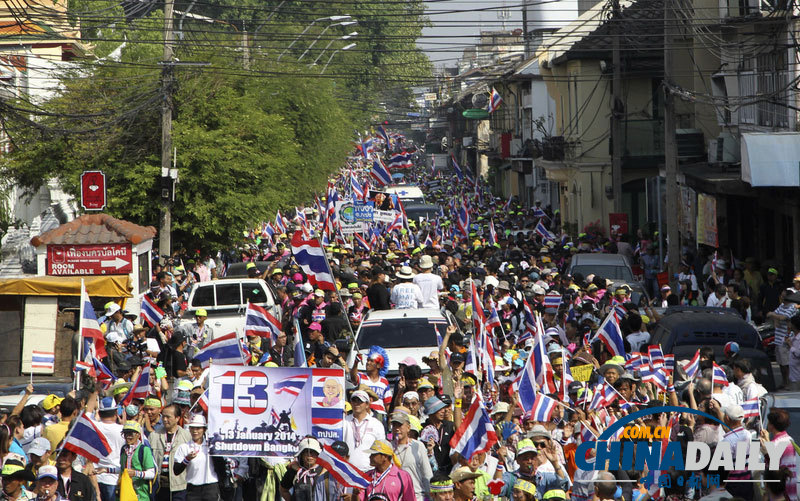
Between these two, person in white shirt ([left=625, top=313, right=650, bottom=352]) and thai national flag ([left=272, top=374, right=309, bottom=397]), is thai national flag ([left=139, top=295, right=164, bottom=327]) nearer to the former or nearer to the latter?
person in white shirt ([left=625, top=313, right=650, bottom=352])

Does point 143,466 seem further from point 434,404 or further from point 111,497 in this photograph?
point 434,404

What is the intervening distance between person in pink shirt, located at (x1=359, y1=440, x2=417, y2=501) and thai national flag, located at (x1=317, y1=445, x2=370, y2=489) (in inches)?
7.6

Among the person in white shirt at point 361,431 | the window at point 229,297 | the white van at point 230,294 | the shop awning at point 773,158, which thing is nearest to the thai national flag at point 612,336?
the person in white shirt at point 361,431

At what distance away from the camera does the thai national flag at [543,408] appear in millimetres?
10344

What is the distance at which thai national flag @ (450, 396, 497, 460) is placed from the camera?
962 cm

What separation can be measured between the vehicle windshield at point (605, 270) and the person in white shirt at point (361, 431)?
14.2 meters

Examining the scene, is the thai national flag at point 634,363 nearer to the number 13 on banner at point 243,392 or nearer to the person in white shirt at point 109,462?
the number 13 on banner at point 243,392

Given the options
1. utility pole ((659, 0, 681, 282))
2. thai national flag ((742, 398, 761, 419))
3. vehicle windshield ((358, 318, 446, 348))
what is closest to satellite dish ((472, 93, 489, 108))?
utility pole ((659, 0, 681, 282))

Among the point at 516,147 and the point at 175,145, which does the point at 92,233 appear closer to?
the point at 175,145

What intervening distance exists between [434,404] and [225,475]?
1.90 m

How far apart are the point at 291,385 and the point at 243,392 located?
0.41m

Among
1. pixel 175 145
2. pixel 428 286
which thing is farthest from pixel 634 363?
pixel 175 145

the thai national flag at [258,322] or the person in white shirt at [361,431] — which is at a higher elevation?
the thai national flag at [258,322]

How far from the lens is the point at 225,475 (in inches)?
421
